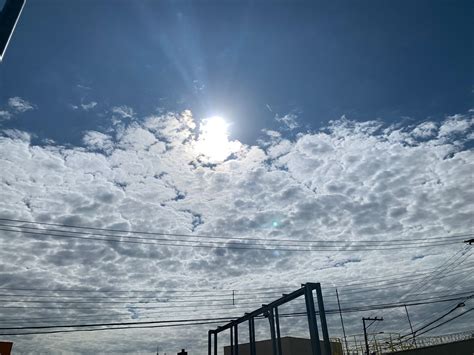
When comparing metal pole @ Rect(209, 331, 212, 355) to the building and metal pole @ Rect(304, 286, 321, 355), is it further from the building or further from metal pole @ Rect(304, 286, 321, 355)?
the building

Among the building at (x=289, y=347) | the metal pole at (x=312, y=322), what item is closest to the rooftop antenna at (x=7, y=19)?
the metal pole at (x=312, y=322)

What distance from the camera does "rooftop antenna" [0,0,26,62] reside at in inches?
169

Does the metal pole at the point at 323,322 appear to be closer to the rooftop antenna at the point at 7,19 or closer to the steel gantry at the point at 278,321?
the steel gantry at the point at 278,321

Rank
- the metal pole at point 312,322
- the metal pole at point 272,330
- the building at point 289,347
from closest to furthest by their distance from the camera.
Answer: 1. the metal pole at point 312,322
2. the metal pole at point 272,330
3. the building at point 289,347

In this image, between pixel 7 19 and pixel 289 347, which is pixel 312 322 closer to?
pixel 7 19

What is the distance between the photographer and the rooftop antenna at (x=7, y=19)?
4281 mm

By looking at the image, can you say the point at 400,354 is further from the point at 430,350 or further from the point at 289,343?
the point at 289,343

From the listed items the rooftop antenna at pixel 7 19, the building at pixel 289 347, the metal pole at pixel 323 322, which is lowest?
the metal pole at pixel 323 322

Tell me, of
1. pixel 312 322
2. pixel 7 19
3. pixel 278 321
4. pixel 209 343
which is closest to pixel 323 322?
pixel 312 322

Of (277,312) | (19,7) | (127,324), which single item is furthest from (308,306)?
(127,324)

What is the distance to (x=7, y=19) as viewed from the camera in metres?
4.33

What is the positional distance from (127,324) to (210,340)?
5.29 meters

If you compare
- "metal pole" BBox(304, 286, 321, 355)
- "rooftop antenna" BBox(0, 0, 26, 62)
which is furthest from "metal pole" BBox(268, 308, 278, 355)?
"rooftop antenna" BBox(0, 0, 26, 62)

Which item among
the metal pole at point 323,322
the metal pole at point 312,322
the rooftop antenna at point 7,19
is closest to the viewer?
the rooftop antenna at point 7,19
